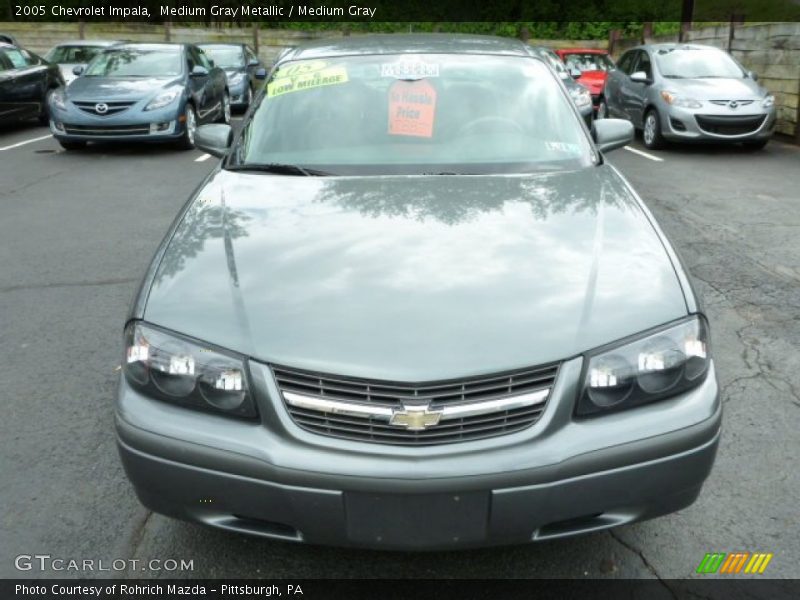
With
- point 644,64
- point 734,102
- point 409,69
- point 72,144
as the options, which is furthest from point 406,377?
point 644,64

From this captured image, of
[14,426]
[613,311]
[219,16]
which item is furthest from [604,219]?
[219,16]

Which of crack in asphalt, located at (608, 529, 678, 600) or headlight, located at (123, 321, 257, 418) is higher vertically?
headlight, located at (123, 321, 257, 418)

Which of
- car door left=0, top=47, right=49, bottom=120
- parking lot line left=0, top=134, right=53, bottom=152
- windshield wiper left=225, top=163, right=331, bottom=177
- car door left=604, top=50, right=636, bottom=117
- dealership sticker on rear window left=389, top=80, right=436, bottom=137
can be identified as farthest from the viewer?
car door left=604, top=50, right=636, bottom=117

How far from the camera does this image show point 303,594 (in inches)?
96.1

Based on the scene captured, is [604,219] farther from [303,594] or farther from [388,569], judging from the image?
[303,594]

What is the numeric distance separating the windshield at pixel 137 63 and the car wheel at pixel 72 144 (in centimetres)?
101

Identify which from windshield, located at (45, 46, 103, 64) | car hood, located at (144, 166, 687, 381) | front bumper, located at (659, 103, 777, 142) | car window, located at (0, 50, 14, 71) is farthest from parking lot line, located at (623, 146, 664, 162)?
windshield, located at (45, 46, 103, 64)

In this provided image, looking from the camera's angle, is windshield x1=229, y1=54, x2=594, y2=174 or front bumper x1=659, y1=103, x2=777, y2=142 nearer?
windshield x1=229, y1=54, x2=594, y2=174

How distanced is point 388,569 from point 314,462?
68 cm

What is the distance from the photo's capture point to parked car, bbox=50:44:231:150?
35.7ft

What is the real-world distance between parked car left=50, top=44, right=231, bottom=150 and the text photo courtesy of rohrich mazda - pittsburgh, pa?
6834mm

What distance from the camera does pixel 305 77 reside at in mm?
3848

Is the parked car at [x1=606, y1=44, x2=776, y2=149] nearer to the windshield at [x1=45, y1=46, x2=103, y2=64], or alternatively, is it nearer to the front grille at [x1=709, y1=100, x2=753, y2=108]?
the front grille at [x1=709, y1=100, x2=753, y2=108]

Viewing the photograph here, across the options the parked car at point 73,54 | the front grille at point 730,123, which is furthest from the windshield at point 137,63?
the front grille at point 730,123
